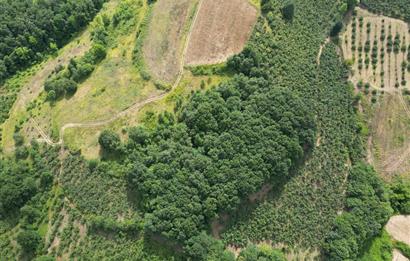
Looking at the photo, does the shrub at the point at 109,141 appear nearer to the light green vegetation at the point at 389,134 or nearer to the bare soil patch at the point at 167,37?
the bare soil patch at the point at 167,37

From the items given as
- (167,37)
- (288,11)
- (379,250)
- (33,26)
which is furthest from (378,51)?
(33,26)

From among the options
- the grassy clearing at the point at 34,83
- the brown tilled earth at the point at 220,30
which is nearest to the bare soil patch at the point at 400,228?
the brown tilled earth at the point at 220,30

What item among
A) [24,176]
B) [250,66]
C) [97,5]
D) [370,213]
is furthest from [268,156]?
[97,5]

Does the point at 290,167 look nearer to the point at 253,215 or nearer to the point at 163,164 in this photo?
the point at 253,215

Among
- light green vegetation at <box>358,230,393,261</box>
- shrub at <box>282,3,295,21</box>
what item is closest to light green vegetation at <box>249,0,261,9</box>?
shrub at <box>282,3,295,21</box>

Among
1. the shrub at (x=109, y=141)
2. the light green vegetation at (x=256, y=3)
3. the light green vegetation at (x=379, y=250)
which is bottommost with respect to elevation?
the light green vegetation at (x=379, y=250)

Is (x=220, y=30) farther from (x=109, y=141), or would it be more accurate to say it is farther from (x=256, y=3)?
(x=109, y=141)
